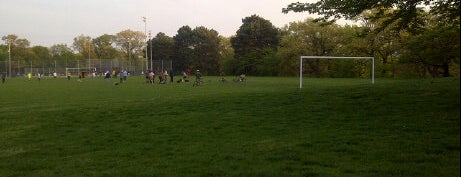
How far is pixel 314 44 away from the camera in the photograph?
63969mm

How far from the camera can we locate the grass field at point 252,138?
6641 mm

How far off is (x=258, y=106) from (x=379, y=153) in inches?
269

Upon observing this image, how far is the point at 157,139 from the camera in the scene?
31.7 feet

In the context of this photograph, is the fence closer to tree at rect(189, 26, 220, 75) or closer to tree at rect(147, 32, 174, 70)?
tree at rect(189, 26, 220, 75)

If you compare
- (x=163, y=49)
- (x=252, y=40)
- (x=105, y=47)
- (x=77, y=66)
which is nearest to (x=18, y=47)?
(x=105, y=47)

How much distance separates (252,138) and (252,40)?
74.5 metres

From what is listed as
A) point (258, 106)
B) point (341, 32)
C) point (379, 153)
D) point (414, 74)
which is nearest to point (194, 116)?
point (258, 106)

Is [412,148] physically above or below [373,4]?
below

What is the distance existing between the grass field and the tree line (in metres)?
1.87

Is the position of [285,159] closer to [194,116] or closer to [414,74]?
[194,116]

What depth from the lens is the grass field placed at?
21.8 feet

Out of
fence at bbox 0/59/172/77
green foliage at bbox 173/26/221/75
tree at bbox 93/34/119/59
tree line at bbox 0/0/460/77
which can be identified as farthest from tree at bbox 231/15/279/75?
tree at bbox 93/34/119/59

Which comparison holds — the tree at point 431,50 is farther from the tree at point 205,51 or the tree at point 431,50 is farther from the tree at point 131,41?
the tree at point 131,41

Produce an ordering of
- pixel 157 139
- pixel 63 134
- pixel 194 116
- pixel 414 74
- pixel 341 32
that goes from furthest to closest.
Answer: pixel 341 32
pixel 414 74
pixel 194 116
pixel 63 134
pixel 157 139
